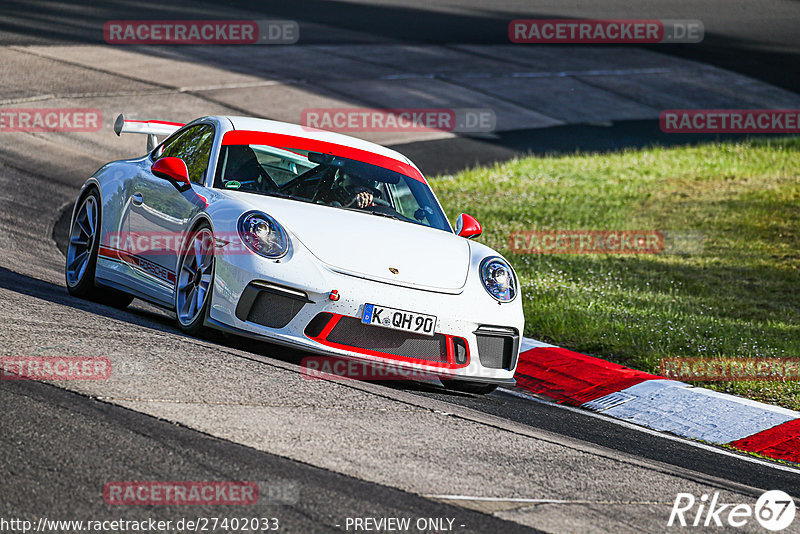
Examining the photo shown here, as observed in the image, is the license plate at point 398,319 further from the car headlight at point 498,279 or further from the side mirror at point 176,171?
the side mirror at point 176,171

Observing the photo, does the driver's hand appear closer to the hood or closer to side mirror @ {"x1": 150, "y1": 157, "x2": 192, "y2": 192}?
the hood

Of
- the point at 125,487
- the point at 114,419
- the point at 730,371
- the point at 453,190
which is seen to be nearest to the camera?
the point at 125,487

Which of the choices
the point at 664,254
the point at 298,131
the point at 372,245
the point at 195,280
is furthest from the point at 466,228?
the point at 664,254

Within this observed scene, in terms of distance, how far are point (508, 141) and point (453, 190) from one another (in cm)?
439

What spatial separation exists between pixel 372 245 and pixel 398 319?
570 millimetres

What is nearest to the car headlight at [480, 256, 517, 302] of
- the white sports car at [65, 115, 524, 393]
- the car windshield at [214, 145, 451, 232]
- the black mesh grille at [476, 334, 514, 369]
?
the white sports car at [65, 115, 524, 393]

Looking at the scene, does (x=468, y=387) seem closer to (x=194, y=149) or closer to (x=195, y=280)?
(x=195, y=280)

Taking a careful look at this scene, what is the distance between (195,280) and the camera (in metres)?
6.82

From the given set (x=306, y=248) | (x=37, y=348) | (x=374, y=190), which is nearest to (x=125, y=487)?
(x=37, y=348)

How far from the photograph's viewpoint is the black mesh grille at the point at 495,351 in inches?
269

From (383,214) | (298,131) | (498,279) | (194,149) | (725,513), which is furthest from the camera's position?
(298,131)

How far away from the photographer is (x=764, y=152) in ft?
66.9

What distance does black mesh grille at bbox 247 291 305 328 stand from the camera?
21.0ft

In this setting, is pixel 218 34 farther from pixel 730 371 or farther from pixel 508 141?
pixel 730 371
